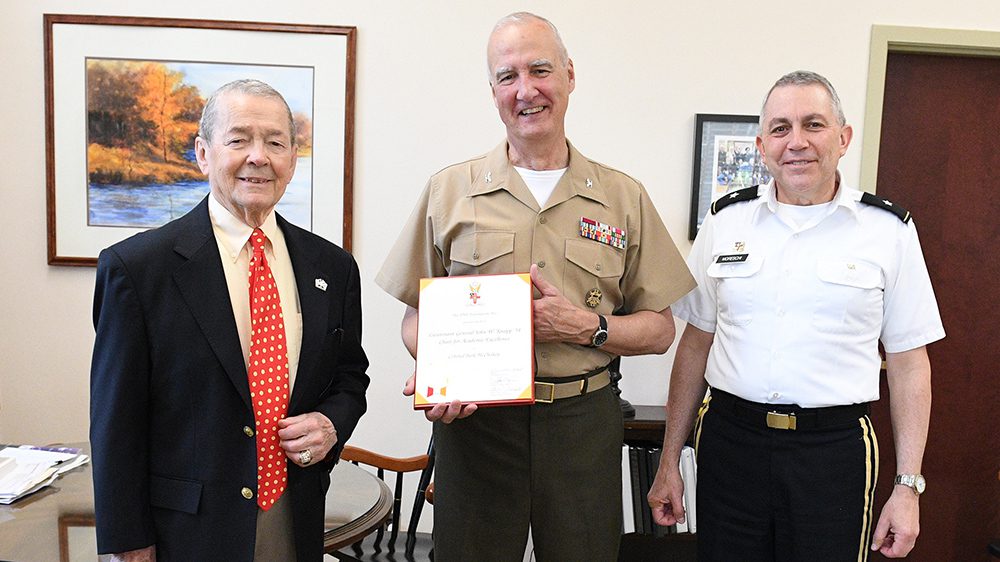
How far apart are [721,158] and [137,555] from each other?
2.56 m

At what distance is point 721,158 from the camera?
3.15 metres

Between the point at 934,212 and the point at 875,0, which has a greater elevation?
the point at 875,0

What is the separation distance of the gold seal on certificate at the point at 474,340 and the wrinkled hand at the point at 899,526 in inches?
37.8

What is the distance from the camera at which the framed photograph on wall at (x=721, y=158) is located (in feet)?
10.3

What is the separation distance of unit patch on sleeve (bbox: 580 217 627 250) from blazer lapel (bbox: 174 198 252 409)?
0.82 metres

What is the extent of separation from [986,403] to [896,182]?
1.04 m

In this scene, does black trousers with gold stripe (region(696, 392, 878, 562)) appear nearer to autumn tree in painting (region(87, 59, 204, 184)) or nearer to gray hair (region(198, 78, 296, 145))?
gray hair (region(198, 78, 296, 145))

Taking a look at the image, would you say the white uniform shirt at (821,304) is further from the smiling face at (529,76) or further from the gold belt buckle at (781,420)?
the smiling face at (529,76)

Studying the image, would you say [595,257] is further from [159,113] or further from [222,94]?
[159,113]

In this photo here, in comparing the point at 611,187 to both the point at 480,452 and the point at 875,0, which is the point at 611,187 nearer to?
the point at 480,452

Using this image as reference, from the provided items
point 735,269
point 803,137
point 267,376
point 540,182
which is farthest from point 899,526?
point 267,376

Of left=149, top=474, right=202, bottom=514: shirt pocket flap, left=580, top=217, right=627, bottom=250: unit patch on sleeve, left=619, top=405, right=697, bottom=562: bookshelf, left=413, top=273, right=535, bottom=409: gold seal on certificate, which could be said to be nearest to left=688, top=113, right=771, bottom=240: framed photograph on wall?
left=619, top=405, right=697, bottom=562: bookshelf

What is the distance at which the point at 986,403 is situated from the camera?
3346 millimetres

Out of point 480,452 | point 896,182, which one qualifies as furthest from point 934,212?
point 480,452
